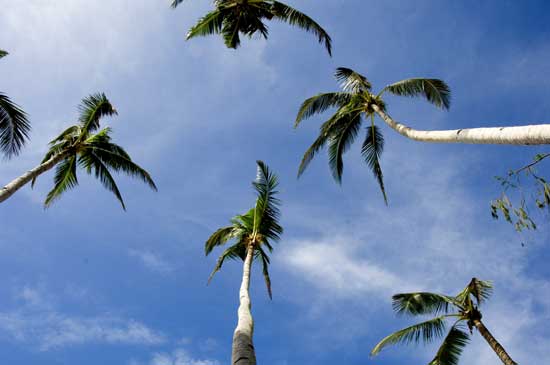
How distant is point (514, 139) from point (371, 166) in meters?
7.89

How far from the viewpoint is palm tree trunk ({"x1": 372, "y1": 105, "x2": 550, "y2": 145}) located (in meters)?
6.27

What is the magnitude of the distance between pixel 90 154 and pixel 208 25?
225 inches

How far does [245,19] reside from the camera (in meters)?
14.2

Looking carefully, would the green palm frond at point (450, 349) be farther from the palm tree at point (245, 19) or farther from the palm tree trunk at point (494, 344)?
the palm tree at point (245, 19)

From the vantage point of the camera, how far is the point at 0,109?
1155 cm

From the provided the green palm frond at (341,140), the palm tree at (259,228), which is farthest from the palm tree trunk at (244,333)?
the green palm frond at (341,140)

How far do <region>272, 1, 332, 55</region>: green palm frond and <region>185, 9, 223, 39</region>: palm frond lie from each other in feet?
6.27

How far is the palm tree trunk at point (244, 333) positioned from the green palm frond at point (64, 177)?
6.75m

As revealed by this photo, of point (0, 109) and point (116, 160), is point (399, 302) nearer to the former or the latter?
point (116, 160)

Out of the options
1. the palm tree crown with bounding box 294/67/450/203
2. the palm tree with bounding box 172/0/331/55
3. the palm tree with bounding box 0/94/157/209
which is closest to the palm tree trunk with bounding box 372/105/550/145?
the palm tree crown with bounding box 294/67/450/203

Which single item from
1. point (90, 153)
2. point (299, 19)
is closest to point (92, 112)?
point (90, 153)

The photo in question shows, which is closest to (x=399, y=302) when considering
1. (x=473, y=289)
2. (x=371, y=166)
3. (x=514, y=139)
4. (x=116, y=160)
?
(x=473, y=289)

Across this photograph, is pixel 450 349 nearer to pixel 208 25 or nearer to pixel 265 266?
pixel 265 266

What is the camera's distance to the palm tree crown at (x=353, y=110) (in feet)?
42.9
